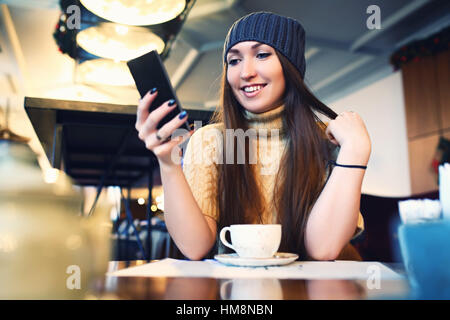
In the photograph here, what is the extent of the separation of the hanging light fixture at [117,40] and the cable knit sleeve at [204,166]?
1610 mm

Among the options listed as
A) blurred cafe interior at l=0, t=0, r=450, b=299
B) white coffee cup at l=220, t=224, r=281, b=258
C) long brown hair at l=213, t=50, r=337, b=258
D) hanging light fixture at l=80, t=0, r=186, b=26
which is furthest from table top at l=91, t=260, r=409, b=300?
hanging light fixture at l=80, t=0, r=186, b=26

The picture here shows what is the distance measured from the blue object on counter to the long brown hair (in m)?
0.47

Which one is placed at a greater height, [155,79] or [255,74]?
[255,74]

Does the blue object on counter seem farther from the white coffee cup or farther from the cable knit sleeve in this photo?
the cable knit sleeve

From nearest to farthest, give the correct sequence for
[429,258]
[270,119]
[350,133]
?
[429,258] → [350,133] → [270,119]

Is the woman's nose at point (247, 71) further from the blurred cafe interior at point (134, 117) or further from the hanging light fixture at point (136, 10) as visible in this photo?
the hanging light fixture at point (136, 10)

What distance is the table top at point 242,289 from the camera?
346mm

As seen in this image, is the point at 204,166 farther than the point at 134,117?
No

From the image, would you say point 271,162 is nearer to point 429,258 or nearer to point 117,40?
point 429,258

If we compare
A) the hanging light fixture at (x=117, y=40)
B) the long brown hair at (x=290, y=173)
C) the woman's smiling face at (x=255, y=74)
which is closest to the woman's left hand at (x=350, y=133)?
the long brown hair at (x=290, y=173)

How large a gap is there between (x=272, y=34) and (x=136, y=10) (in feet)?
4.29

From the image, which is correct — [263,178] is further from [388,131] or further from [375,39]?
[388,131]

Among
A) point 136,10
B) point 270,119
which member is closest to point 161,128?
point 270,119

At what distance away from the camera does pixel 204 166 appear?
3.10 feet
